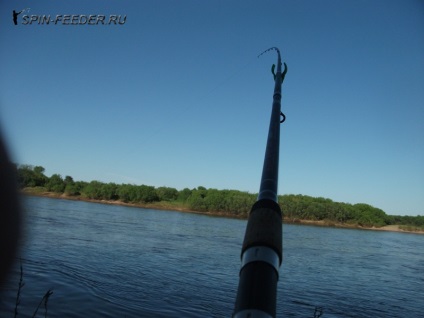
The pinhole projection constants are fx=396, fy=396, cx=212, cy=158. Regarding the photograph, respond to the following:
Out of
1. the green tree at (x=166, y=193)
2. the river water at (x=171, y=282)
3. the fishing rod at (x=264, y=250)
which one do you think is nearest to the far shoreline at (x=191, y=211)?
the green tree at (x=166, y=193)

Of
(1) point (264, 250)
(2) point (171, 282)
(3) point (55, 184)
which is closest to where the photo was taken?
(1) point (264, 250)

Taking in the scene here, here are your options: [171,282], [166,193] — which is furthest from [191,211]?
[171,282]

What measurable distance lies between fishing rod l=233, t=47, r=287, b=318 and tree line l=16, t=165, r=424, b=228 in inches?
3069

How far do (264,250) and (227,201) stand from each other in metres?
84.9

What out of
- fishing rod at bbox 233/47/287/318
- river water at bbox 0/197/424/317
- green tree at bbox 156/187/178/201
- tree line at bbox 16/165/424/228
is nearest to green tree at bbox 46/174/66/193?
tree line at bbox 16/165/424/228

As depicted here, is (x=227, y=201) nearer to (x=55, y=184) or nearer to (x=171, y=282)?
(x=55, y=184)

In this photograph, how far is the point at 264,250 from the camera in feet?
4.26

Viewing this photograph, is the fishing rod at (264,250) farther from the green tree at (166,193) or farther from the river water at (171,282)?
the green tree at (166,193)

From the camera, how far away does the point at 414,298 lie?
16.9 meters

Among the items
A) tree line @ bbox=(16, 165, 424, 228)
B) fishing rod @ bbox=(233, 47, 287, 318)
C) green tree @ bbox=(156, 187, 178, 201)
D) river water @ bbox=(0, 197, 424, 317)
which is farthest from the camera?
green tree @ bbox=(156, 187, 178, 201)

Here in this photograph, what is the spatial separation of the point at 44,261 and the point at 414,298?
15524mm

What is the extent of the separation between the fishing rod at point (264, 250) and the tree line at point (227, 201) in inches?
3069

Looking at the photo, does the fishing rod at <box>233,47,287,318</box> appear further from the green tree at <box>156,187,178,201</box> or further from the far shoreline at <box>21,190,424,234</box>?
the green tree at <box>156,187,178,201</box>

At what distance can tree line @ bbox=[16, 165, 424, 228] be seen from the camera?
82938 mm
